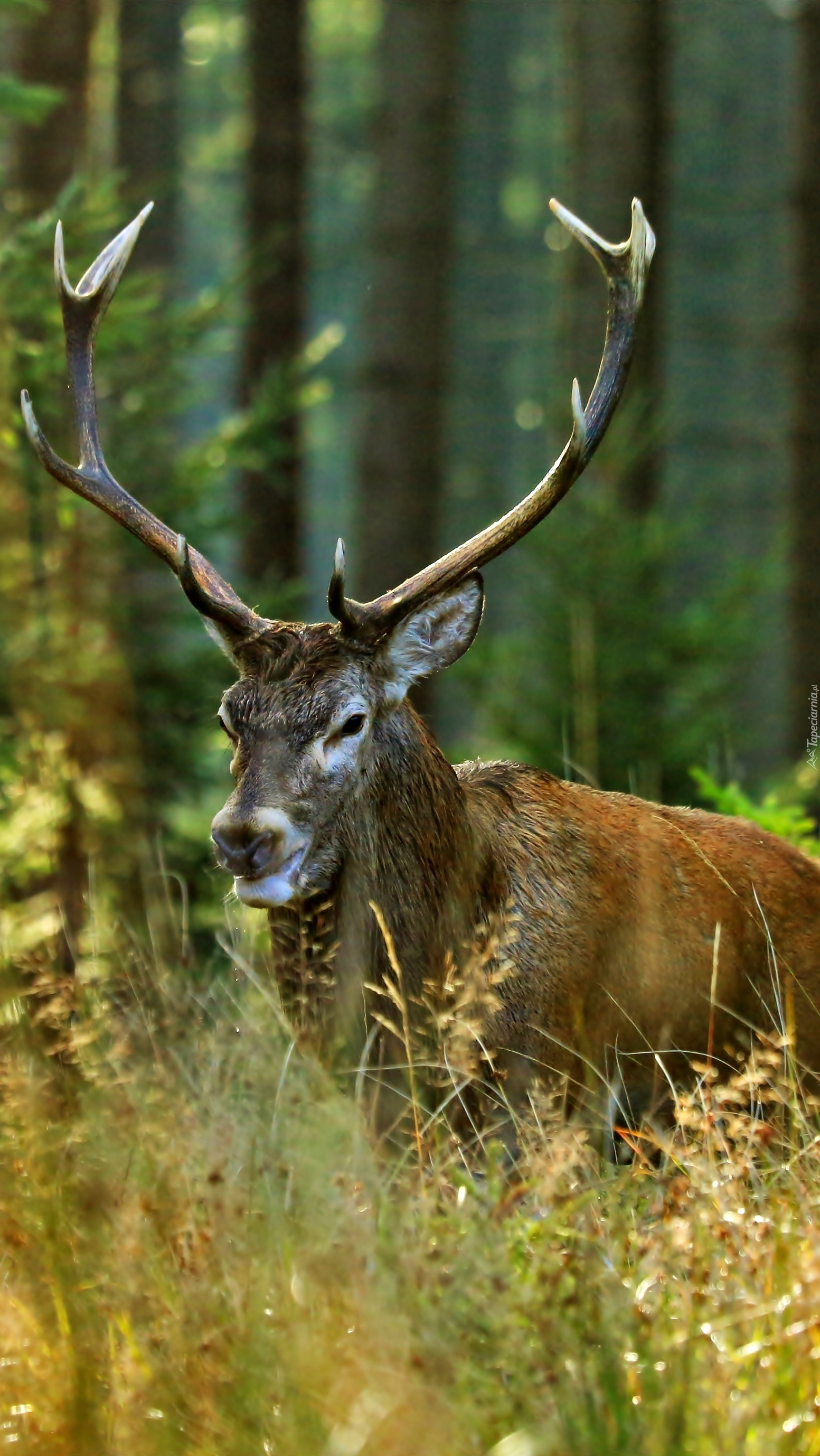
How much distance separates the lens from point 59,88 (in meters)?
9.78

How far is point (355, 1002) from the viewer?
14.2 feet

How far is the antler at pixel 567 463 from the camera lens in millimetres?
4555

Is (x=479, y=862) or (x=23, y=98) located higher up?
(x=23, y=98)

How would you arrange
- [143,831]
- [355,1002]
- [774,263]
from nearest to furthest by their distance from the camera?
[355,1002], [143,831], [774,263]

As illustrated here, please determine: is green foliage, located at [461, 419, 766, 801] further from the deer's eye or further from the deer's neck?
the deer's eye

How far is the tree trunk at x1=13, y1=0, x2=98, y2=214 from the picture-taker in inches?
375

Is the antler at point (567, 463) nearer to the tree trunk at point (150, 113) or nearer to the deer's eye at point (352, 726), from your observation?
the deer's eye at point (352, 726)

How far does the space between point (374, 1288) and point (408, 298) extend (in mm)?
10954

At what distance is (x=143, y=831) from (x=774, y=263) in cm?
2570

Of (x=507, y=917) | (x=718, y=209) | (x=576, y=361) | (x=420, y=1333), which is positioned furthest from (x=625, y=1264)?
(x=718, y=209)

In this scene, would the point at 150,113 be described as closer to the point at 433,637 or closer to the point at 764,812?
the point at 764,812

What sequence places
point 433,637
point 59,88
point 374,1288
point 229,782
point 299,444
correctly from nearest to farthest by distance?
point 374,1288 → point 433,637 → point 229,782 → point 59,88 → point 299,444

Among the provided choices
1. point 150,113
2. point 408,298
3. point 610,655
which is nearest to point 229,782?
point 610,655

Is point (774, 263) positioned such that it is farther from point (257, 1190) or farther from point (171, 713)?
point (257, 1190)
